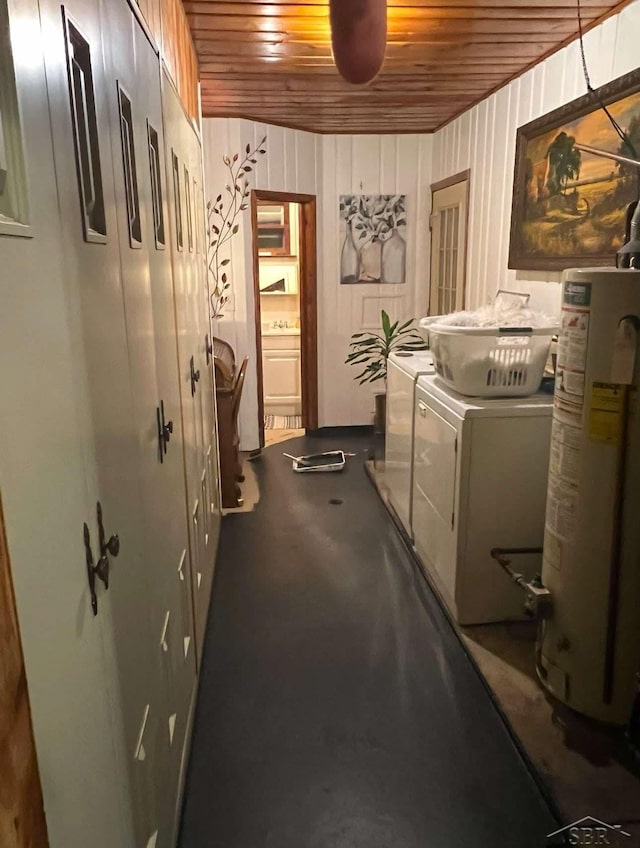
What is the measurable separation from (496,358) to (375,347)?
2595 mm

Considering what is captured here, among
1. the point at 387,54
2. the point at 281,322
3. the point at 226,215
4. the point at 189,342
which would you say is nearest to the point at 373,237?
the point at 226,215

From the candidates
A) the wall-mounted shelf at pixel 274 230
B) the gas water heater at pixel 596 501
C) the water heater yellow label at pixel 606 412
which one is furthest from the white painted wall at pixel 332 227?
the water heater yellow label at pixel 606 412

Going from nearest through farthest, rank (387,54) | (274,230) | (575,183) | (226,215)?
(575,183), (387,54), (226,215), (274,230)

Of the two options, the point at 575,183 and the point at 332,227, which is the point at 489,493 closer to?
the point at 575,183

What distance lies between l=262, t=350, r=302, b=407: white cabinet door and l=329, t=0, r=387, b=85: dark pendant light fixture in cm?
391

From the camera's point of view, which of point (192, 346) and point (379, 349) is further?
point (379, 349)

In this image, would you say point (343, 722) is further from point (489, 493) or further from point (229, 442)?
point (229, 442)

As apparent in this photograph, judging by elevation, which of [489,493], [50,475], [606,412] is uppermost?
[50,475]

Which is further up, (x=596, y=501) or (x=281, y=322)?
(x=281, y=322)

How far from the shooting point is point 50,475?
822 millimetres

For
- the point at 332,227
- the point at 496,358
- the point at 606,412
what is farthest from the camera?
the point at 332,227

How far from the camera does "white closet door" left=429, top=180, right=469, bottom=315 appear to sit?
4.34 metres

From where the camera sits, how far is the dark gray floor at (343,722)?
5.76ft

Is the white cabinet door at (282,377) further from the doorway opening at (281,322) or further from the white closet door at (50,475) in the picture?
the white closet door at (50,475)
